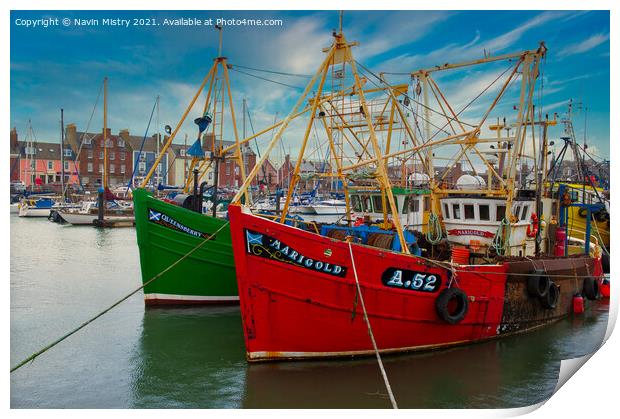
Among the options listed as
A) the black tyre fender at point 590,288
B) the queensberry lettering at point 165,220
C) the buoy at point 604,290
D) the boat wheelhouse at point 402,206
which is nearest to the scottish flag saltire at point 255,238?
the boat wheelhouse at point 402,206

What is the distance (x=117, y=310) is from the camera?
1410 cm

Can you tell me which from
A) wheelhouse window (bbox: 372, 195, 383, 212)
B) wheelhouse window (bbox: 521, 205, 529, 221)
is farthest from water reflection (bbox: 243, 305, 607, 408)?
Result: wheelhouse window (bbox: 372, 195, 383, 212)

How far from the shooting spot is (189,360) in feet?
33.8

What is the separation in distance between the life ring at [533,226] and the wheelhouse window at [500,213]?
1.14m

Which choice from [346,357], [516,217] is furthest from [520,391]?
[516,217]

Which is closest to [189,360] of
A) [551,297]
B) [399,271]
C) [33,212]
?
[399,271]

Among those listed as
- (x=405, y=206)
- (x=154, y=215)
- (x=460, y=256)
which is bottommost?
(x=460, y=256)

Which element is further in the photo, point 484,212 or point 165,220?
point 165,220

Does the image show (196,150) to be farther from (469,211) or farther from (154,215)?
(469,211)

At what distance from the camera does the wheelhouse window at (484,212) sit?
42.7ft

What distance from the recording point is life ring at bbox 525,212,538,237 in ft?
44.9

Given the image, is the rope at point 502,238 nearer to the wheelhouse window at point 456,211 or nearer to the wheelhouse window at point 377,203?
the wheelhouse window at point 456,211

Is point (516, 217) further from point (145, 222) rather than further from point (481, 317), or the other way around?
point (145, 222)

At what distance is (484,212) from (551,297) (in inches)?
103
